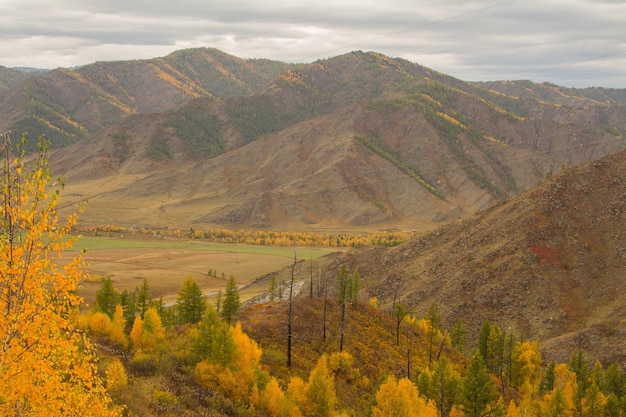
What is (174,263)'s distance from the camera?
164 m

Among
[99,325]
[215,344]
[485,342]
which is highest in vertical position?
[215,344]

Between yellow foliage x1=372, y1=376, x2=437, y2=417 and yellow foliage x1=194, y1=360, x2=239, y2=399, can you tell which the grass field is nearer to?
A: yellow foliage x1=194, y1=360, x2=239, y2=399

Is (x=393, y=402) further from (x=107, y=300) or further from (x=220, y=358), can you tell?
(x=107, y=300)

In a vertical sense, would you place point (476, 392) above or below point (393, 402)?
below

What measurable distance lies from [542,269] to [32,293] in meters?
104

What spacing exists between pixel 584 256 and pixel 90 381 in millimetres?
109093

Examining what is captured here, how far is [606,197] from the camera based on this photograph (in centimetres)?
11394

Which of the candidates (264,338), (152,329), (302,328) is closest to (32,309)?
(152,329)

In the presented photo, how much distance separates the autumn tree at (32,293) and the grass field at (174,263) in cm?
10786

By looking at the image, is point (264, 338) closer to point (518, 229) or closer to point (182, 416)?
point (182, 416)

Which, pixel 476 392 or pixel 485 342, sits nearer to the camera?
pixel 476 392

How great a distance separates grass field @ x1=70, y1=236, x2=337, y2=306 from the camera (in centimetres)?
13412

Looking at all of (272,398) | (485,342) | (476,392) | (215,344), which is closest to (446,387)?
(476,392)

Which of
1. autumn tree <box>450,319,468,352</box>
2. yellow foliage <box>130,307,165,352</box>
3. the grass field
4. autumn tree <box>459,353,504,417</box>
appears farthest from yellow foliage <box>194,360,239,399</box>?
the grass field
